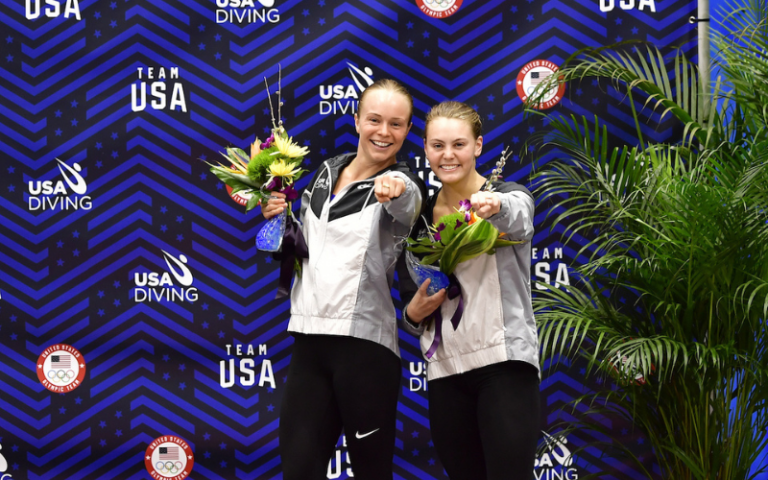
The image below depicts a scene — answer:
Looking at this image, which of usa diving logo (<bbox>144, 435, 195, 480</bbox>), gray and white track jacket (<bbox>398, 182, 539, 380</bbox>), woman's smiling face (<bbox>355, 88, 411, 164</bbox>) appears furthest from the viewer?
usa diving logo (<bbox>144, 435, 195, 480</bbox>)

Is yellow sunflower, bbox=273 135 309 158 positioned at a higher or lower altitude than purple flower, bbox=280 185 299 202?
higher

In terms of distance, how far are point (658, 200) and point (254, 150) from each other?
1.54 meters

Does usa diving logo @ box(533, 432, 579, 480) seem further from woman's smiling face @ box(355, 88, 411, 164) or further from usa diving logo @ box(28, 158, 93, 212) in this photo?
usa diving logo @ box(28, 158, 93, 212)

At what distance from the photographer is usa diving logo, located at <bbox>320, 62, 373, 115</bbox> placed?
Answer: 3.23 m

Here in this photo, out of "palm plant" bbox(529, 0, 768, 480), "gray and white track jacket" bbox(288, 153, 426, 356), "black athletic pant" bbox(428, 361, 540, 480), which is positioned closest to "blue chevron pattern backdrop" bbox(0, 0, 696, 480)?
"palm plant" bbox(529, 0, 768, 480)

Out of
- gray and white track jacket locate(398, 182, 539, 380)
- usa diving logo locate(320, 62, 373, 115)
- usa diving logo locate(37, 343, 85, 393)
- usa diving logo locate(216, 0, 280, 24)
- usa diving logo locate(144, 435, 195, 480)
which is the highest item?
usa diving logo locate(216, 0, 280, 24)

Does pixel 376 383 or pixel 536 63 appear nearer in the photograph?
pixel 376 383

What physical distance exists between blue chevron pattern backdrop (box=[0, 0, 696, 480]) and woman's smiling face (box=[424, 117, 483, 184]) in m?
1.16

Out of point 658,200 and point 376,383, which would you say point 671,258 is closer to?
point 658,200

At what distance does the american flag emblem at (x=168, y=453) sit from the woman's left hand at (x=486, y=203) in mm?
Result: 2134

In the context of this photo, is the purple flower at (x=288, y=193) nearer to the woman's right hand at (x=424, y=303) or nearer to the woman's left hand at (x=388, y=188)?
the woman's left hand at (x=388, y=188)

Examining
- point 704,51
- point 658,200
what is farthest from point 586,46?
point 658,200

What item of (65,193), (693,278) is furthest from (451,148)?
(65,193)

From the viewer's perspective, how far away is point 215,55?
3.25 meters
